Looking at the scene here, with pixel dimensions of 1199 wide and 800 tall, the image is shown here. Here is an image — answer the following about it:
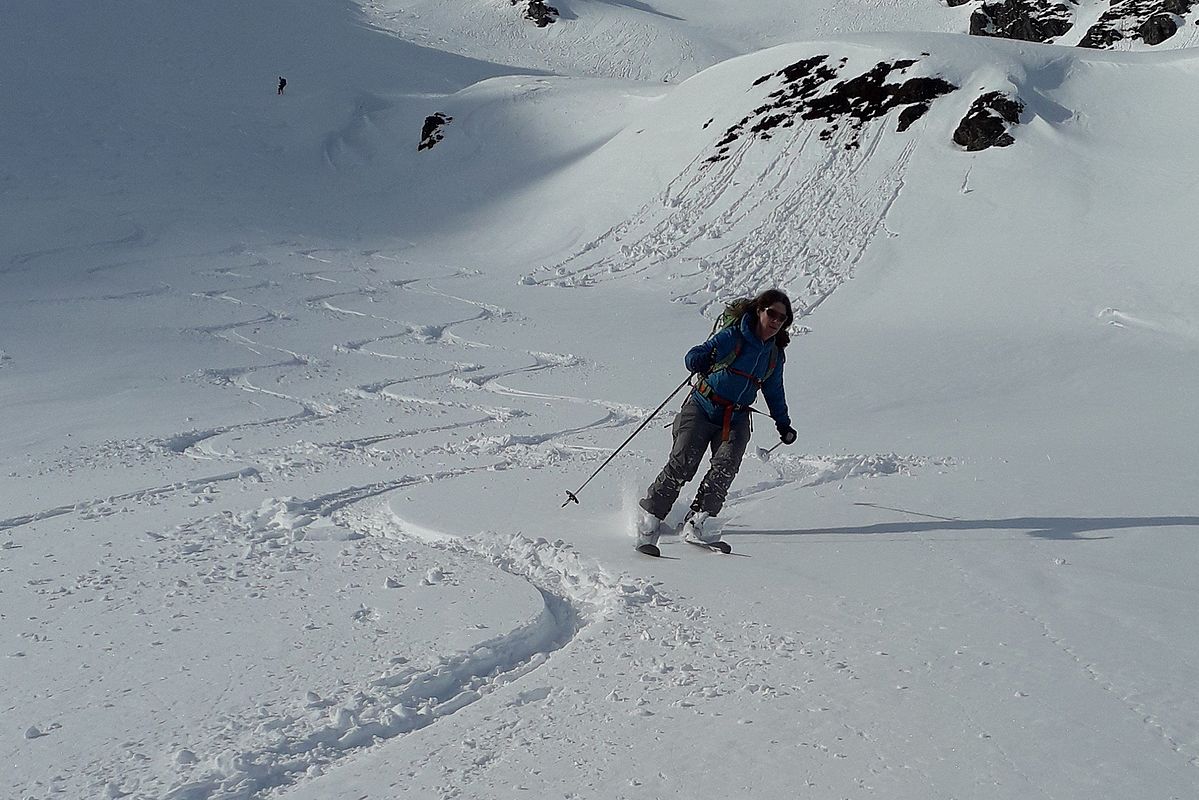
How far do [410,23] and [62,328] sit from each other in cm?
4541

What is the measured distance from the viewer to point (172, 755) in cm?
297

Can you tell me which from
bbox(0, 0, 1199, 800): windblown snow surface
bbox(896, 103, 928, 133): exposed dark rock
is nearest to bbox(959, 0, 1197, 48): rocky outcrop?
bbox(0, 0, 1199, 800): windblown snow surface

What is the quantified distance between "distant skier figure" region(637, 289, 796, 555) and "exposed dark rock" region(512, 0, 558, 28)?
2161 inches

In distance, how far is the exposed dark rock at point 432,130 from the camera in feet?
92.5

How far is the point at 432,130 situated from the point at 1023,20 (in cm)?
3711

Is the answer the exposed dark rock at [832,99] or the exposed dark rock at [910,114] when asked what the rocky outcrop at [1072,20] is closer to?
the exposed dark rock at [832,99]

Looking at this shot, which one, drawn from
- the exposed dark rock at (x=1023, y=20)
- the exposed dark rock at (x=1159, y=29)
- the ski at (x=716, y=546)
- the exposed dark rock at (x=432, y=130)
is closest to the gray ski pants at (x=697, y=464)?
the ski at (x=716, y=546)

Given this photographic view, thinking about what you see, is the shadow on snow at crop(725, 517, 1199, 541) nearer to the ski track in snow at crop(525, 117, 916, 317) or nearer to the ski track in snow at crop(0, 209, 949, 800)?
the ski track in snow at crop(0, 209, 949, 800)

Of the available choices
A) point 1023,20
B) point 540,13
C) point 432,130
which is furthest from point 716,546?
point 540,13

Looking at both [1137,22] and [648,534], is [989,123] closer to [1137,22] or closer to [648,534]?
[648,534]

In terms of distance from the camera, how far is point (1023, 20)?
48.7m

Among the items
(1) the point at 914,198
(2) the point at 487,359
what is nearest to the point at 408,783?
(2) the point at 487,359

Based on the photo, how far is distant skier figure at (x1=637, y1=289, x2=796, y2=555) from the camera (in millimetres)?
5039

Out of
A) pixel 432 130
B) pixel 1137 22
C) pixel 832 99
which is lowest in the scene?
pixel 432 130
